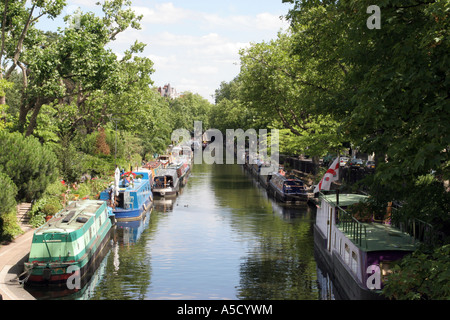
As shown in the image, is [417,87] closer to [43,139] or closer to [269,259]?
[269,259]

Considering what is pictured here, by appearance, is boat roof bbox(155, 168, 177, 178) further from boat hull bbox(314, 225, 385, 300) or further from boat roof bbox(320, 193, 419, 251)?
boat roof bbox(320, 193, 419, 251)

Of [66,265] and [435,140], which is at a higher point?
[435,140]

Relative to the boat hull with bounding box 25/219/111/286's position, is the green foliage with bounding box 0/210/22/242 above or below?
above

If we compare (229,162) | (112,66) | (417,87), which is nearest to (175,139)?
(229,162)

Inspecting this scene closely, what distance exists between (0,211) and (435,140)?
22.2 metres

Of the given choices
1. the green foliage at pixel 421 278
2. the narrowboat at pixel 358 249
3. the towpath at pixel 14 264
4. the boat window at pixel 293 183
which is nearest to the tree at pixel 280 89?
the boat window at pixel 293 183

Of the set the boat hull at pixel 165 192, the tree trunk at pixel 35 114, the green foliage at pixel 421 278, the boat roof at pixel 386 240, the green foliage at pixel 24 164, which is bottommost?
the boat hull at pixel 165 192

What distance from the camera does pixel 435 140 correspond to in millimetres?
13789

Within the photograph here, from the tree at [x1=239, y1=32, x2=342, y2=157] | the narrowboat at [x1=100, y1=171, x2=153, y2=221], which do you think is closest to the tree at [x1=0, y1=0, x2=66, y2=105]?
the narrowboat at [x1=100, y1=171, x2=153, y2=221]

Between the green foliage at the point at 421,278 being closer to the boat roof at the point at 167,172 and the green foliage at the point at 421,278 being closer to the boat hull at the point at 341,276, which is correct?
the boat hull at the point at 341,276

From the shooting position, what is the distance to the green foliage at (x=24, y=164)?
3198cm

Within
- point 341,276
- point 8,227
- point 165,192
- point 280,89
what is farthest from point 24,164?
point 280,89

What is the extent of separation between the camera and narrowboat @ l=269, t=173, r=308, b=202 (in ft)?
176

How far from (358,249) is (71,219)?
15.1 meters
